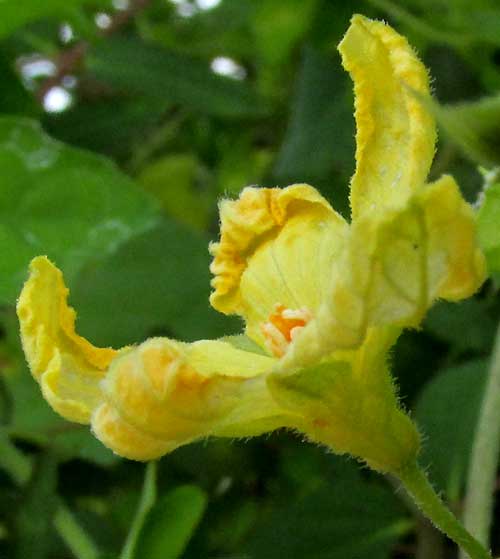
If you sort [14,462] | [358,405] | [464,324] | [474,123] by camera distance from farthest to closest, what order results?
1. [464,324]
2. [14,462]
3. [358,405]
4. [474,123]

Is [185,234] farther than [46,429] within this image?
Yes

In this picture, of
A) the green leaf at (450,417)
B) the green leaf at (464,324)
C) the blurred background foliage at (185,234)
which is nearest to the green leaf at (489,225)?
the blurred background foliage at (185,234)

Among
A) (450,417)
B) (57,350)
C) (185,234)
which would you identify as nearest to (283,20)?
(185,234)

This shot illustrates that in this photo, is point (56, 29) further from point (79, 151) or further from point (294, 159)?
point (79, 151)

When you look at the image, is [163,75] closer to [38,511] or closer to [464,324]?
[464,324]

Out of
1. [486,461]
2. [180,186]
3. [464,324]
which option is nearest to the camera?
[486,461]

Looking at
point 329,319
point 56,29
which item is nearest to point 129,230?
point 329,319

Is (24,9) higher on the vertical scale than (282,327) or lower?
lower
